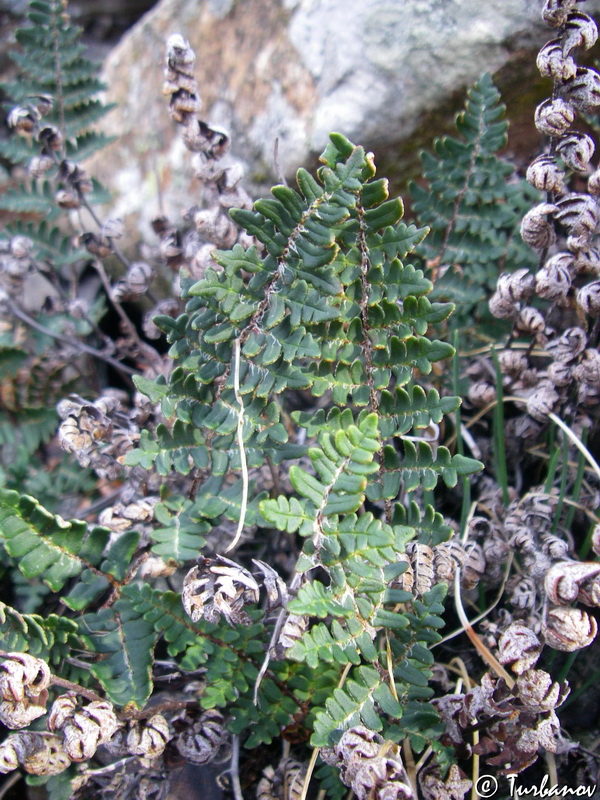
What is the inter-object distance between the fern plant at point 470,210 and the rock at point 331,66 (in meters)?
0.41

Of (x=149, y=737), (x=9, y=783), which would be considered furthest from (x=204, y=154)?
(x=9, y=783)

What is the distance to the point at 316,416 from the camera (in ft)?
5.46

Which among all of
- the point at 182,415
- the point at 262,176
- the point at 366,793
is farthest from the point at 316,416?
the point at 262,176

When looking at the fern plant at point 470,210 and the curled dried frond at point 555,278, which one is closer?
the curled dried frond at point 555,278

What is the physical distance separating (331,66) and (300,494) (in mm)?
1834

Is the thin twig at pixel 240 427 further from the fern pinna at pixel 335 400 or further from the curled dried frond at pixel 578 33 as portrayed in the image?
the curled dried frond at pixel 578 33

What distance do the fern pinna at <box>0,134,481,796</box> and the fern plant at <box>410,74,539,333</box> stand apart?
63 centimetres

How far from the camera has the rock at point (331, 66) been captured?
8.12ft

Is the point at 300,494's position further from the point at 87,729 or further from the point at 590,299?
the point at 590,299

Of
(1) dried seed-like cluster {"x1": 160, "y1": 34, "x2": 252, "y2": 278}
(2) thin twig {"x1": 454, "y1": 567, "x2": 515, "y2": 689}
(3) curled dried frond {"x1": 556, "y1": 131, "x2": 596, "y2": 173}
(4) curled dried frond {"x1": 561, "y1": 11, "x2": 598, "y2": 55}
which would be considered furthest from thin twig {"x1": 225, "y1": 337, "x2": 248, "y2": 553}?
(4) curled dried frond {"x1": 561, "y1": 11, "x2": 598, "y2": 55}

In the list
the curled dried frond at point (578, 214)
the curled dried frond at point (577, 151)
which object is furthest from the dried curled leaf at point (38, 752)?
the curled dried frond at point (577, 151)

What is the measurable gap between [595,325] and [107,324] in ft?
7.38

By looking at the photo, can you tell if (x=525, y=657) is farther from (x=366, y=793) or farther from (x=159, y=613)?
(x=159, y=613)

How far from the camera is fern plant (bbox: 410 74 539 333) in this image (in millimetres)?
2146
